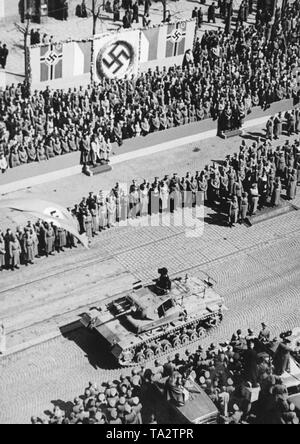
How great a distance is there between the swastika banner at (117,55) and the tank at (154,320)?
15.0 m

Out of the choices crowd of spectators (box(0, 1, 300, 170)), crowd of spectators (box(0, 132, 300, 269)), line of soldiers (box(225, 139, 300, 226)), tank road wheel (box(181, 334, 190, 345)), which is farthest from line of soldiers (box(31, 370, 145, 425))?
crowd of spectators (box(0, 1, 300, 170))

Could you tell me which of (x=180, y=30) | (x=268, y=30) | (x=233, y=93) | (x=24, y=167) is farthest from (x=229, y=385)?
(x=268, y=30)

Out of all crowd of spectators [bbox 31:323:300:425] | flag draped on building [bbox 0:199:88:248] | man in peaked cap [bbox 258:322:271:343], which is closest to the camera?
crowd of spectators [bbox 31:323:300:425]

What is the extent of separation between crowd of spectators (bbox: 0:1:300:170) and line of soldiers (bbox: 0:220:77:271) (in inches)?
195

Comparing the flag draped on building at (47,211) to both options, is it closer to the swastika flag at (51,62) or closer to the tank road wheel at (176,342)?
the tank road wheel at (176,342)

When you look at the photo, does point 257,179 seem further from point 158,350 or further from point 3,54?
point 3,54

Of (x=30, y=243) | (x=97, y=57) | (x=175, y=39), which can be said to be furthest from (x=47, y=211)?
(x=175, y=39)

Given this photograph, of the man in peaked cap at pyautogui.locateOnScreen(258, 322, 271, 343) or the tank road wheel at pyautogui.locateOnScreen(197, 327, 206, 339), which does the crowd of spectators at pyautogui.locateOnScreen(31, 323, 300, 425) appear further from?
the tank road wheel at pyautogui.locateOnScreen(197, 327, 206, 339)

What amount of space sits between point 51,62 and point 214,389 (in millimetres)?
20132

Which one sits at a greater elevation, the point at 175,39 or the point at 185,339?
the point at 175,39

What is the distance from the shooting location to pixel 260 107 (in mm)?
41938

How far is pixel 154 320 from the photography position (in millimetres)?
25547

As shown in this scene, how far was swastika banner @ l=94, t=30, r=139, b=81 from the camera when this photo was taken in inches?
1511

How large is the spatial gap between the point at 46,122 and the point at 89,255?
817 cm
